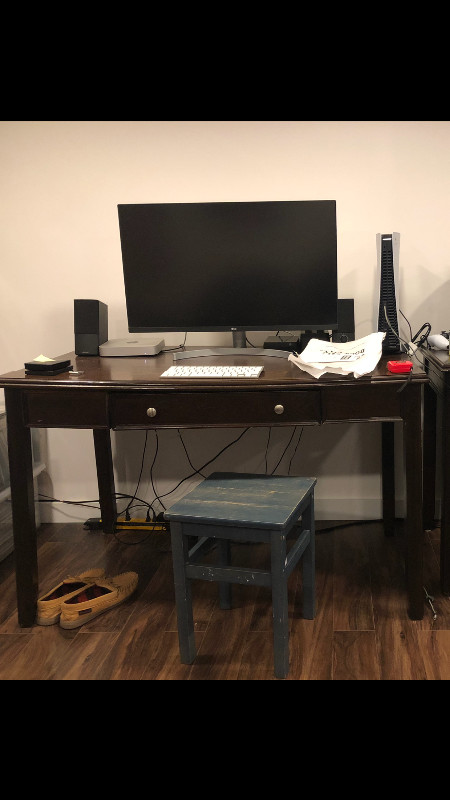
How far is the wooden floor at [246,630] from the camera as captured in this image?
1.97 meters

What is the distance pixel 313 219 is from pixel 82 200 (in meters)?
1.00

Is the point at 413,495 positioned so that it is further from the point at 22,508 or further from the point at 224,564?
the point at 22,508

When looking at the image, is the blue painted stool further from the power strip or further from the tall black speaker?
the power strip

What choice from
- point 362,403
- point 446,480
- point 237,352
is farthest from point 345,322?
point 446,480

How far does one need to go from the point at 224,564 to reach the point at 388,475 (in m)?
0.85

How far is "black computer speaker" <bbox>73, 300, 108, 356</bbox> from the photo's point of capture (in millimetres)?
2592

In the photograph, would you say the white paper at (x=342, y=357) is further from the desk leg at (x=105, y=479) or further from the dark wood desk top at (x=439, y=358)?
the desk leg at (x=105, y=479)

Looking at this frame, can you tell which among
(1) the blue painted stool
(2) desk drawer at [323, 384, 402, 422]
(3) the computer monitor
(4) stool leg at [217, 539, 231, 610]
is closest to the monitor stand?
(3) the computer monitor

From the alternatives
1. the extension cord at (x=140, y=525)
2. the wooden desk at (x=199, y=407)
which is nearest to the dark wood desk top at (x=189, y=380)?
the wooden desk at (x=199, y=407)

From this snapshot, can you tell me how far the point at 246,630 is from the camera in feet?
7.14

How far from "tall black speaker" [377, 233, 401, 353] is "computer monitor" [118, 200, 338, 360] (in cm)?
16

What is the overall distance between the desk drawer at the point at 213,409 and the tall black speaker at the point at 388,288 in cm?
45
